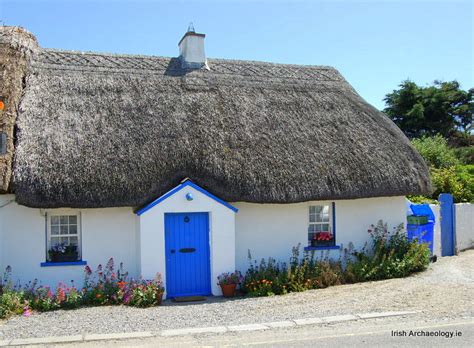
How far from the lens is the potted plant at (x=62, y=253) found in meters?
11.5

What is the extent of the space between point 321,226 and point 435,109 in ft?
86.5

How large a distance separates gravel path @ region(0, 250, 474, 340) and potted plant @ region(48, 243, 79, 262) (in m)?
1.76

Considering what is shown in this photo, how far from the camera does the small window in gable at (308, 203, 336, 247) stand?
13.4 metres

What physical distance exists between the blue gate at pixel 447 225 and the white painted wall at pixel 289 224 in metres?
3.10

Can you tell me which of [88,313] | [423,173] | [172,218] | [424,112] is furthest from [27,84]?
[424,112]

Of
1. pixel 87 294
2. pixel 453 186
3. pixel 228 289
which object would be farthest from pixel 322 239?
pixel 453 186

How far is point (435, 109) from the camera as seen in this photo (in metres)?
36.3

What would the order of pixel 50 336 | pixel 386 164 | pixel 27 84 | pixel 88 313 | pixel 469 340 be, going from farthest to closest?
pixel 386 164, pixel 27 84, pixel 88 313, pixel 50 336, pixel 469 340

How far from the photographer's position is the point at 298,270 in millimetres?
12383

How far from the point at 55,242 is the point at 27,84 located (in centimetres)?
397

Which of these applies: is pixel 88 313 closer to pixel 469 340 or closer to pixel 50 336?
pixel 50 336

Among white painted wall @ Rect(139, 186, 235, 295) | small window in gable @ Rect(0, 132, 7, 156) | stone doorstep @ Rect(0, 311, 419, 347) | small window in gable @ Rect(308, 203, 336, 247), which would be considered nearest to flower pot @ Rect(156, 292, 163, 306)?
white painted wall @ Rect(139, 186, 235, 295)

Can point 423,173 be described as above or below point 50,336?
above

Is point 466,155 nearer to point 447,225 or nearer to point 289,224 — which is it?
point 447,225
